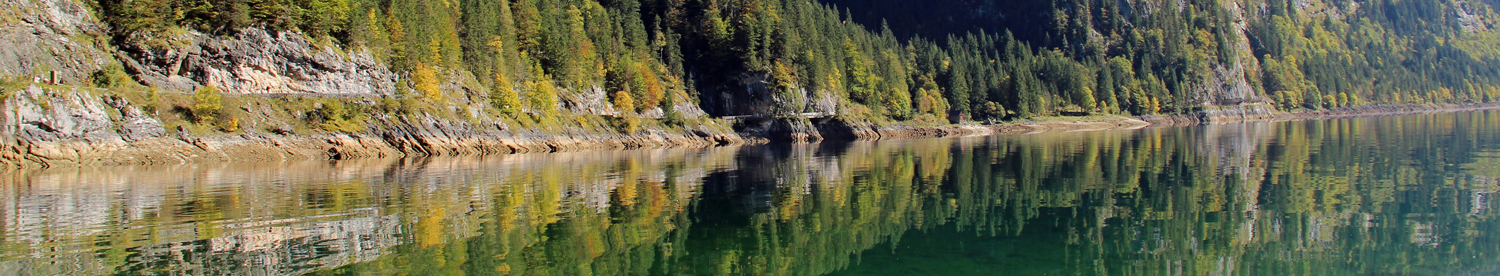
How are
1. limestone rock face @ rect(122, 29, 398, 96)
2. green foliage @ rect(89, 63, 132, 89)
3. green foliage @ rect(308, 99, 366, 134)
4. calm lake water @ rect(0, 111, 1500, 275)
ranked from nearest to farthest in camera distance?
calm lake water @ rect(0, 111, 1500, 275), green foliage @ rect(89, 63, 132, 89), limestone rock face @ rect(122, 29, 398, 96), green foliage @ rect(308, 99, 366, 134)

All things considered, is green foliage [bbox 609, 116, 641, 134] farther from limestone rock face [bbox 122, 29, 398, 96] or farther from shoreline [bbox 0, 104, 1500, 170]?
limestone rock face [bbox 122, 29, 398, 96]

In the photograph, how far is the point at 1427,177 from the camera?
34750mm

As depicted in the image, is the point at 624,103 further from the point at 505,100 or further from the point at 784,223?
the point at 784,223

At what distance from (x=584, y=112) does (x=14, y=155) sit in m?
53.7

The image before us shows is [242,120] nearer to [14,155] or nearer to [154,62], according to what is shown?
[154,62]

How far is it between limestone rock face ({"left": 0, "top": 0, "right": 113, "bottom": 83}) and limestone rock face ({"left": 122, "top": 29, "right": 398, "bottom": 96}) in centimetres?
249

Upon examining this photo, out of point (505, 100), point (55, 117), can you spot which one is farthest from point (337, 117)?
point (505, 100)

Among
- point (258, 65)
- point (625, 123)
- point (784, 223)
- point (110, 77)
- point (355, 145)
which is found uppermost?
point (258, 65)

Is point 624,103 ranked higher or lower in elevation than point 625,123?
higher

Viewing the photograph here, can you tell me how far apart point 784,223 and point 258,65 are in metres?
60.7

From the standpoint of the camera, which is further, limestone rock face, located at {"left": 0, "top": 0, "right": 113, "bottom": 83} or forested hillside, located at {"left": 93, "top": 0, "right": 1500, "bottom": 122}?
forested hillside, located at {"left": 93, "top": 0, "right": 1500, "bottom": 122}

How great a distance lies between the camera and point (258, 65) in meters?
69.8

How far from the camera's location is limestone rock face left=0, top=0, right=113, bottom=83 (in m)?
56.4

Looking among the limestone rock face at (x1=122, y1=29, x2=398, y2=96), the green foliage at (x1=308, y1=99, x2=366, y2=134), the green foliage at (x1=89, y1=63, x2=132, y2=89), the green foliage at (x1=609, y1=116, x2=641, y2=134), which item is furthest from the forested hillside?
the green foliage at (x1=308, y1=99, x2=366, y2=134)
